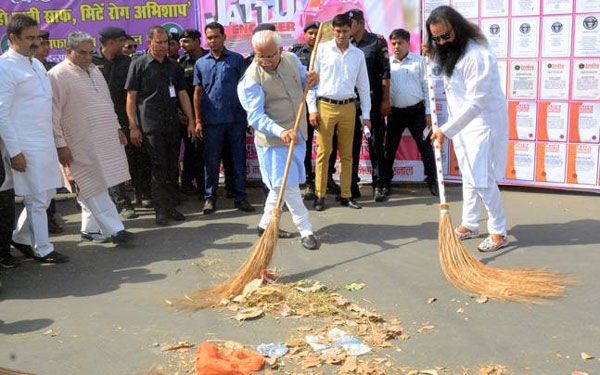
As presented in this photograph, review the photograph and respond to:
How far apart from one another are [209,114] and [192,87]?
2.59 ft

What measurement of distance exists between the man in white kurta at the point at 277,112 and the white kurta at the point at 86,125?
1.39 m

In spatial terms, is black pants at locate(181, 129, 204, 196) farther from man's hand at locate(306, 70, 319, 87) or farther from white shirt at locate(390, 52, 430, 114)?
man's hand at locate(306, 70, 319, 87)

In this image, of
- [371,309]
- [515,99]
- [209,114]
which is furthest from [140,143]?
[515,99]

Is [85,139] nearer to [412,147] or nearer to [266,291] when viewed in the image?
[266,291]

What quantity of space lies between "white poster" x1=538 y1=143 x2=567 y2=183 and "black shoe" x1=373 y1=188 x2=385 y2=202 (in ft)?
6.27

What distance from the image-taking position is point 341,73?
7215 mm

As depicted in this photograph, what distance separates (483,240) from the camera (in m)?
6.11

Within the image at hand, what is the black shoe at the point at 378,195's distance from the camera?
7.87 m

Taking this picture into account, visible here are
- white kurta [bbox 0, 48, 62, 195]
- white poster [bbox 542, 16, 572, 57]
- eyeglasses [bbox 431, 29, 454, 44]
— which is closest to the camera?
white kurta [bbox 0, 48, 62, 195]

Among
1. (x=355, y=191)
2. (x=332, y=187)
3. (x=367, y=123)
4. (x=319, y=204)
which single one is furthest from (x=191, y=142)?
(x=367, y=123)

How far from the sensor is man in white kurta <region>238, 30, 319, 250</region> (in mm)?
5816

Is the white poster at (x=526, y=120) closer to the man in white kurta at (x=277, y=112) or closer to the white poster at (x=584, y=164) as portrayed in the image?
the white poster at (x=584, y=164)

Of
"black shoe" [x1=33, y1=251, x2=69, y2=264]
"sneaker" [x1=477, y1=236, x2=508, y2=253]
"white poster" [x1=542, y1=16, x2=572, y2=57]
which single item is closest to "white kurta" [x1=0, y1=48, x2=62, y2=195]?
"black shoe" [x1=33, y1=251, x2=69, y2=264]

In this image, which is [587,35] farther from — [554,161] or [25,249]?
[25,249]
